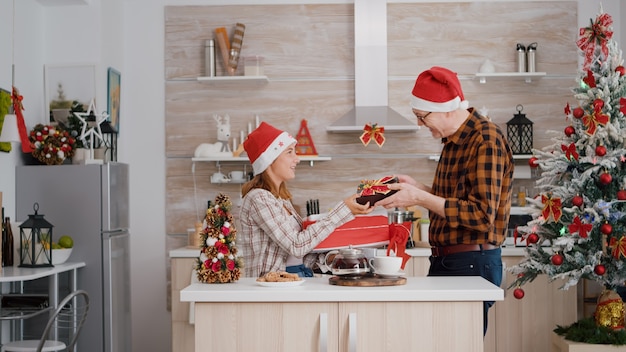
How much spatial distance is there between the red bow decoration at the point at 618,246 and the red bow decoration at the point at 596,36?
3.17 feet

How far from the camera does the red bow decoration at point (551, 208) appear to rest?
457 centimetres

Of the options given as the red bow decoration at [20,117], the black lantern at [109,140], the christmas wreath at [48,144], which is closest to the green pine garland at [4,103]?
the red bow decoration at [20,117]

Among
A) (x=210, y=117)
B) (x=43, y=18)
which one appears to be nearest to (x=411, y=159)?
(x=210, y=117)

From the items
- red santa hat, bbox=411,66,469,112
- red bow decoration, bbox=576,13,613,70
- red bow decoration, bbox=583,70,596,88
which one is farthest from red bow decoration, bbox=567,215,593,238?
red santa hat, bbox=411,66,469,112

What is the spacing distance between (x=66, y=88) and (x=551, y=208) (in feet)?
10.2

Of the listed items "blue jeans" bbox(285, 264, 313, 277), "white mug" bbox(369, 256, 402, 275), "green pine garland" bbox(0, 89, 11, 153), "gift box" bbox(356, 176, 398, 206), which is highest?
"green pine garland" bbox(0, 89, 11, 153)

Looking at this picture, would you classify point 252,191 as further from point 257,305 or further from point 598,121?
point 598,121

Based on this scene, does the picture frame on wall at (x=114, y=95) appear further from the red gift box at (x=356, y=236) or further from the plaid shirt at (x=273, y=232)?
the red gift box at (x=356, y=236)

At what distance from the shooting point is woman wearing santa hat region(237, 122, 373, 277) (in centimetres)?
308

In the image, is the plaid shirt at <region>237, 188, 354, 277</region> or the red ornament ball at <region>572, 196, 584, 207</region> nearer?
the plaid shirt at <region>237, 188, 354, 277</region>

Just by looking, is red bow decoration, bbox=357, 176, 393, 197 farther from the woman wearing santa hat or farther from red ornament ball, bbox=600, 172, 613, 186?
red ornament ball, bbox=600, 172, 613, 186

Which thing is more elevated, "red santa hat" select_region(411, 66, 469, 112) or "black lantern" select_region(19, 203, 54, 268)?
"red santa hat" select_region(411, 66, 469, 112)

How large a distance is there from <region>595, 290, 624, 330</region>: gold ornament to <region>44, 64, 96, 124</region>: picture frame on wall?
342 centimetres

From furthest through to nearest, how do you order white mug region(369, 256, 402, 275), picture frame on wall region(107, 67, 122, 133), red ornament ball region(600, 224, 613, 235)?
1. picture frame on wall region(107, 67, 122, 133)
2. red ornament ball region(600, 224, 613, 235)
3. white mug region(369, 256, 402, 275)
